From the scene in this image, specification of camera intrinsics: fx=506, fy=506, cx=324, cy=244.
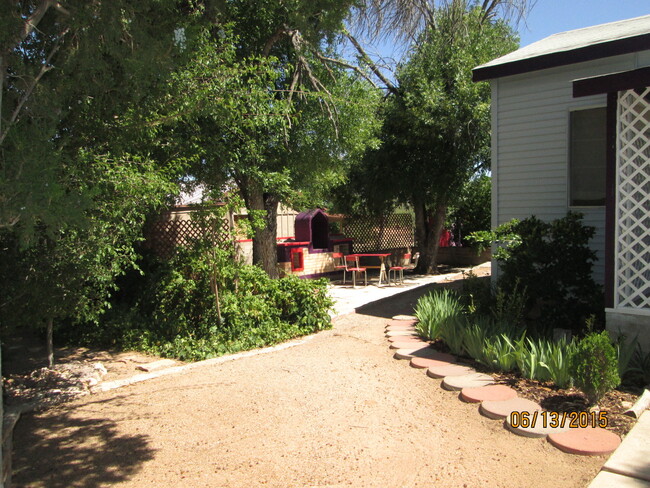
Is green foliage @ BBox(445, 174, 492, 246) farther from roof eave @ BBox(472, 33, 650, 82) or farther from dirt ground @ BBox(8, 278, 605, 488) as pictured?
dirt ground @ BBox(8, 278, 605, 488)

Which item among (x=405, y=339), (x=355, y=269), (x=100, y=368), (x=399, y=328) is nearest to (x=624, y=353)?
(x=405, y=339)

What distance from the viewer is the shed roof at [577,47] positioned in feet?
21.3

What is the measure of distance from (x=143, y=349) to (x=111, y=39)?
4.32m

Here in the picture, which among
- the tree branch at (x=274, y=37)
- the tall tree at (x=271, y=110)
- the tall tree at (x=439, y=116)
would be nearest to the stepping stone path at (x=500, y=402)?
the tall tree at (x=271, y=110)

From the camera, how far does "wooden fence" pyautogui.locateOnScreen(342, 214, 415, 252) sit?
612 inches

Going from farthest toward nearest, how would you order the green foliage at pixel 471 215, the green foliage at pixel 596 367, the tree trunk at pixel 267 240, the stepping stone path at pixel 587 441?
1. the green foliage at pixel 471 215
2. the tree trunk at pixel 267 240
3. the green foliage at pixel 596 367
4. the stepping stone path at pixel 587 441

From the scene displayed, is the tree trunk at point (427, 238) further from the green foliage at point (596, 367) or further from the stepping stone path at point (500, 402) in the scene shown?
the green foliage at point (596, 367)

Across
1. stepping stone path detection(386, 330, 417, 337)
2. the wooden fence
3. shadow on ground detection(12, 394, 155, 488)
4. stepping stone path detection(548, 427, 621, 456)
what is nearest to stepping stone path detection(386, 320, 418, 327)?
stepping stone path detection(386, 330, 417, 337)

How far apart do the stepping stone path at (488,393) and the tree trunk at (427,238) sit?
9.81 metres

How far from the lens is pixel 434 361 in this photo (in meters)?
5.62

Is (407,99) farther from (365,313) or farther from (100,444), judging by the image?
(100,444)

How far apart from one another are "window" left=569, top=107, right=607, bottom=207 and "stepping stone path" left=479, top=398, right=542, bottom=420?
3.98m
